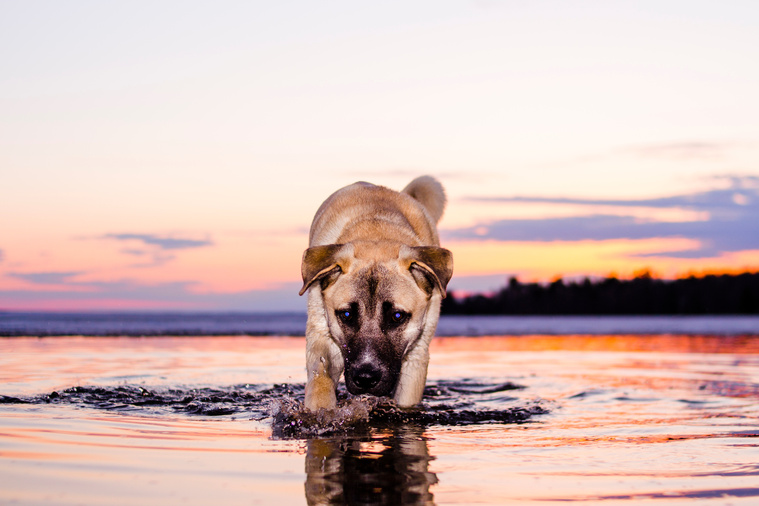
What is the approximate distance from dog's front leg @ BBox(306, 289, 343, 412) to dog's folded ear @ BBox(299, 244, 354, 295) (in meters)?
0.46

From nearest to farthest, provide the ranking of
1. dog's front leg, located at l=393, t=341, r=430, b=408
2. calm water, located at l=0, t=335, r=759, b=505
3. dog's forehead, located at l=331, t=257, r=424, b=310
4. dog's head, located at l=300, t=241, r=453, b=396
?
calm water, located at l=0, t=335, r=759, b=505, dog's head, located at l=300, t=241, r=453, b=396, dog's forehead, located at l=331, t=257, r=424, b=310, dog's front leg, located at l=393, t=341, r=430, b=408

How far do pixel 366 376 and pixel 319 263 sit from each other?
103cm

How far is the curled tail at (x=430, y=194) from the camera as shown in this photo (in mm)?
9586

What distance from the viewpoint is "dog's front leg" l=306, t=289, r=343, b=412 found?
6.25 m

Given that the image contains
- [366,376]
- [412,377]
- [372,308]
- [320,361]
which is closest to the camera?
[366,376]

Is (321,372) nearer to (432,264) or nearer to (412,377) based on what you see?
(412,377)

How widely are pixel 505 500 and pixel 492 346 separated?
1397cm

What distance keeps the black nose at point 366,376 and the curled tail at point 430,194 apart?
420 centimetres

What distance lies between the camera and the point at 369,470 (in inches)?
167

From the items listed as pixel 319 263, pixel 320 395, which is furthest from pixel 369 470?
pixel 319 263

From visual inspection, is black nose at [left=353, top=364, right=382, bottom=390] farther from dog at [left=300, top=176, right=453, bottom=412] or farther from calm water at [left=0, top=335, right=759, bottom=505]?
calm water at [left=0, top=335, right=759, bottom=505]

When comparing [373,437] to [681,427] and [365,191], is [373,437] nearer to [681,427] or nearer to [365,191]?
[681,427]

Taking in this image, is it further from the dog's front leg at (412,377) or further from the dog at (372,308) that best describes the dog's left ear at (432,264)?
the dog's front leg at (412,377)

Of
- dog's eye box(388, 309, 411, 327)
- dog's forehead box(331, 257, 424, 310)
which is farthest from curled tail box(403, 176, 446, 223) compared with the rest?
dog's eye box(388, 309, 411, 327)
